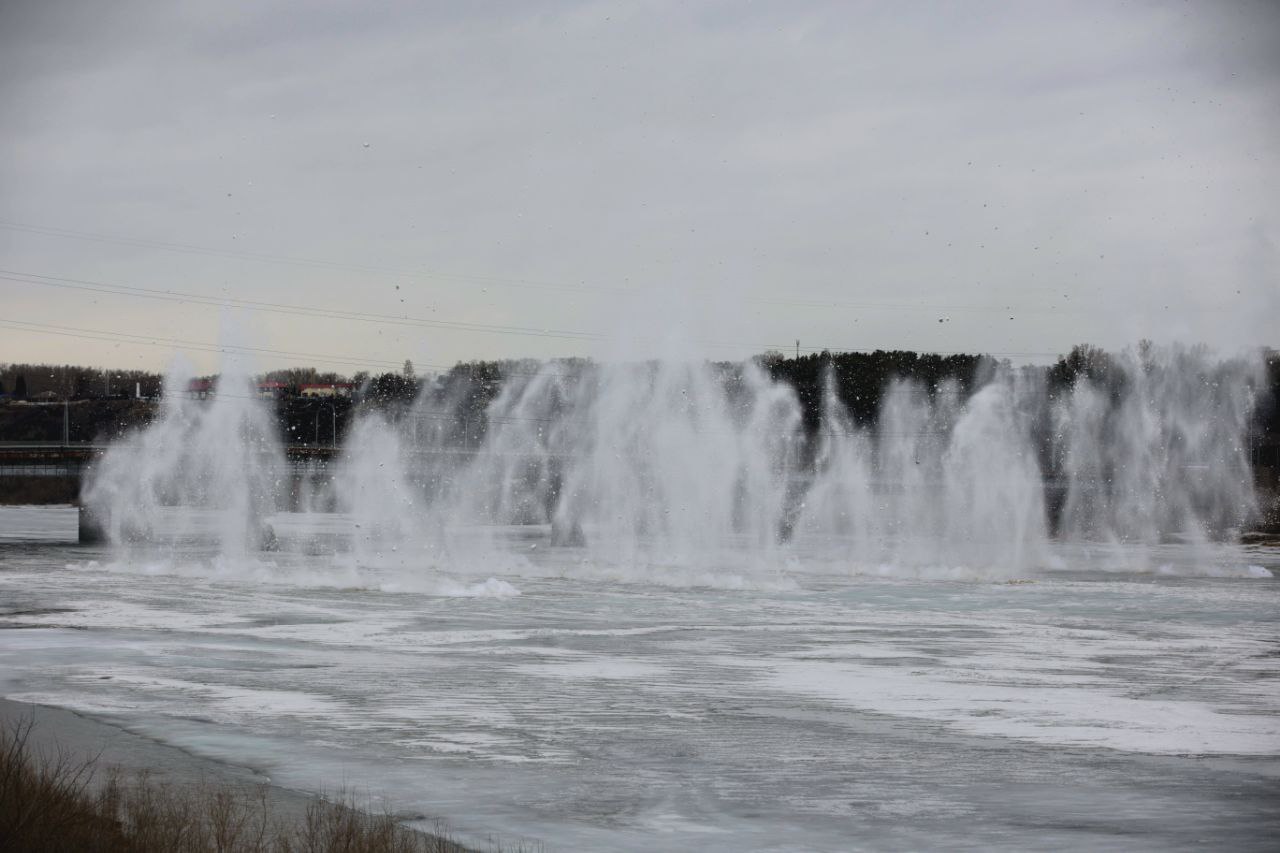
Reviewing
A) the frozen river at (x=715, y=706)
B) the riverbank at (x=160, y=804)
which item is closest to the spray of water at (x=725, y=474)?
the frozen river at (x=715, y=706)

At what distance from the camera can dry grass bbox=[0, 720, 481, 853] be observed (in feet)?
40.8

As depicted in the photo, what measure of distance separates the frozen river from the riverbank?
801 millimetres

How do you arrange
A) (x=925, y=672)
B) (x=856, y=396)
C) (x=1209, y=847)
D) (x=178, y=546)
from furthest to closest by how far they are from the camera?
(x=856, y=396) → (x=178, y=546) → (x=925, y=672) → (x=1209, y=847)

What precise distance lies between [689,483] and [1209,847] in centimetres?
8494

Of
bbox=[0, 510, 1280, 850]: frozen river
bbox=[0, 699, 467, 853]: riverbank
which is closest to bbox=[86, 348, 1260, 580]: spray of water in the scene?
bbox=[0, 510, 1280, 850]: frozen river

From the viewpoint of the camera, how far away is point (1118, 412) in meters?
152

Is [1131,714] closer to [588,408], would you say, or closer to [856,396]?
[588,408]

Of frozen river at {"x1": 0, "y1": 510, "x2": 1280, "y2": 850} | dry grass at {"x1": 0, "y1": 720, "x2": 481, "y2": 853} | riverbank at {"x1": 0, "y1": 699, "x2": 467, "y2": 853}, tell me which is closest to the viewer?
dry grass at {"x1": 0, "y1": 720, "x2": 481, "y2": 853}

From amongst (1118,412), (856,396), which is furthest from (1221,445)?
(856,396)

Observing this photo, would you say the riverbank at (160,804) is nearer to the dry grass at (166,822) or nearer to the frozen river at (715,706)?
the dry grass at (166,822)

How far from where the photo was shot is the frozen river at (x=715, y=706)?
16.3 meters

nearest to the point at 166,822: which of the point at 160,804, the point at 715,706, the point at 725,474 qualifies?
the point at 160,804

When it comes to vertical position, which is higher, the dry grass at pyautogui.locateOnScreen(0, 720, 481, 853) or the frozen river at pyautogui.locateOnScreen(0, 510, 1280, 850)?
the dry grass at pyautogui.locateOnScreen(0, 720, 481, 853)

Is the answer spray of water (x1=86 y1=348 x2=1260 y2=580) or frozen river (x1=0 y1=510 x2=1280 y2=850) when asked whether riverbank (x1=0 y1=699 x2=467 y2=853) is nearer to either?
frozen river (x1=0 y1=510 x2=1280 y2=850)
